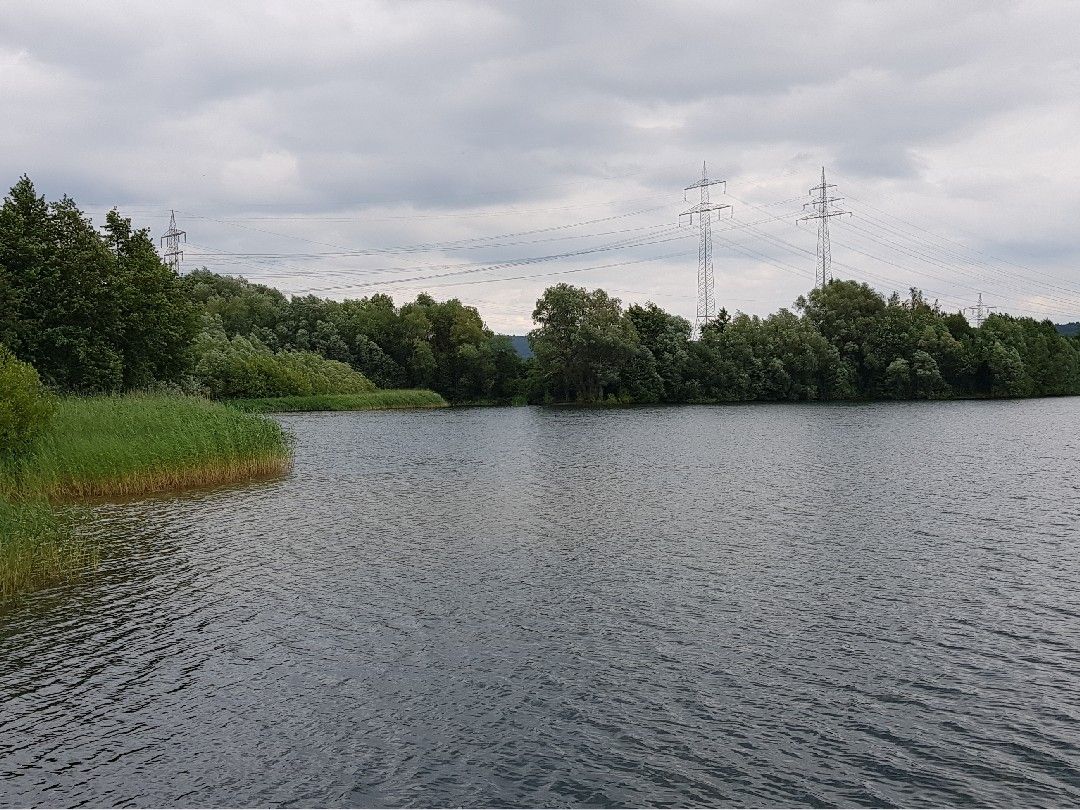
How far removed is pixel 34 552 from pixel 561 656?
1387 cm

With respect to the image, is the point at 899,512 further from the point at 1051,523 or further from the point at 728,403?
the point at 728,403

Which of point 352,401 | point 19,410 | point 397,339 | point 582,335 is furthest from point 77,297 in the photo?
point 397,339

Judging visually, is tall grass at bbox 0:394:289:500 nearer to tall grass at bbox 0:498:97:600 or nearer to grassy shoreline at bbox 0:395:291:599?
grassy shoreline at bbox 0:395:291:599

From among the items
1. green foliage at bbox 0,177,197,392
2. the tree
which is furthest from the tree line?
green foliage at bbox 0,177,197,392

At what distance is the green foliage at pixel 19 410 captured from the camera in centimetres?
2938

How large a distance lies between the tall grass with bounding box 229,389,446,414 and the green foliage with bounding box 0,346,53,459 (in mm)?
59531

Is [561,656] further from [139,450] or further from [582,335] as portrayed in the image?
[582,335]

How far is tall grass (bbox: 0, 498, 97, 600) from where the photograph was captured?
784 inches

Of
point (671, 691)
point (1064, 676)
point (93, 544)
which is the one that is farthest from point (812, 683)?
point (93, 544)

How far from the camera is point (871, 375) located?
5207 inches

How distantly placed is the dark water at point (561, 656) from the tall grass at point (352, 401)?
69.9 meters

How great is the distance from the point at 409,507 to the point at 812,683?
21.2 meters

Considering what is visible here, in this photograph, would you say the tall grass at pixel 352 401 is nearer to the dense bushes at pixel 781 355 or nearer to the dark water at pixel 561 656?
the dense bushes at pixel 781 355

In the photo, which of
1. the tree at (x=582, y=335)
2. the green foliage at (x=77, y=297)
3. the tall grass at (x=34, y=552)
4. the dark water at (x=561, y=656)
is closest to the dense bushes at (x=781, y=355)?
the tree at (x=582, y=335)
